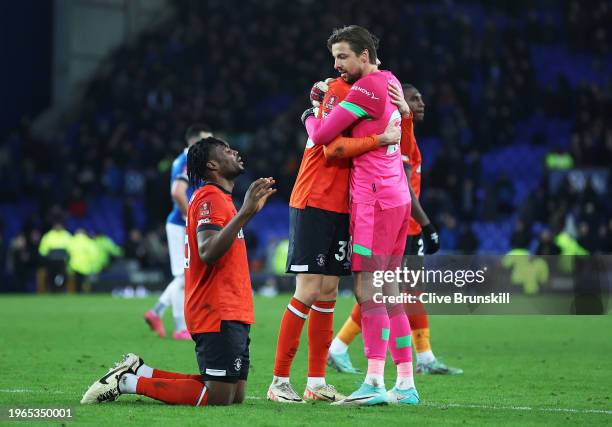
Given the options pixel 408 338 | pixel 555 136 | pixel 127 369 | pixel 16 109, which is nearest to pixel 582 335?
pixel 408 338

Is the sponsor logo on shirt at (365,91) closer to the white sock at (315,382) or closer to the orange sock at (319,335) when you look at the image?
Answer: the orange sock at (319,335)

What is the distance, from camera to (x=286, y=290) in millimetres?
24391

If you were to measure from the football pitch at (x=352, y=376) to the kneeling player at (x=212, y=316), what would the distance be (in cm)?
13

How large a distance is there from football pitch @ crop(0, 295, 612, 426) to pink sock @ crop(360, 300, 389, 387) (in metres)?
0.22

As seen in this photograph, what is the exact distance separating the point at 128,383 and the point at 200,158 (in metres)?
1.43

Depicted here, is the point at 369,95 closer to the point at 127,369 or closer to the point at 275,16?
the point at 127,369

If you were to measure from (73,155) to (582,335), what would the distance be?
1869 centimetres

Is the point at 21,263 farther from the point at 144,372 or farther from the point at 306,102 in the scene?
the point at 144,372

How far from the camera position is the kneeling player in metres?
6.62

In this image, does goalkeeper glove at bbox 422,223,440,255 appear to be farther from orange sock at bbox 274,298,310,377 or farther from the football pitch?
orange sock at bbox 274,298,310,377

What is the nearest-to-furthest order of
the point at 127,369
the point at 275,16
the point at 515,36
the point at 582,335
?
the point at 127,369 → the point at 582,335 → the point at 515,36 → the point at 275,16

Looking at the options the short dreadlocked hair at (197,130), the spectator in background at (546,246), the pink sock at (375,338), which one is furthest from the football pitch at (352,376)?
Answer: the spectator in background at (546,246)

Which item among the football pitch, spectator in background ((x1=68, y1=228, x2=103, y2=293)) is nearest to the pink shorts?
the football pitch

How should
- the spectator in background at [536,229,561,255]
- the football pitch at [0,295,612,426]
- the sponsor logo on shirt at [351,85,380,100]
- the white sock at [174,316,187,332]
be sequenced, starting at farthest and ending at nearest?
1. the spectator in background at [536,229,561,255]
2. the white sock at [174,316,187,332]
3. the sponsor logo on shirt at [351,85,380,100]
4. the football pitch at [0,295,612,426]
